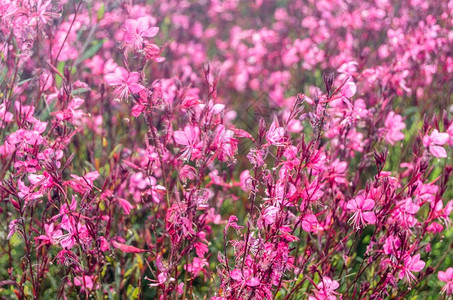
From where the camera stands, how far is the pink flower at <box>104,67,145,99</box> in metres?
1.62

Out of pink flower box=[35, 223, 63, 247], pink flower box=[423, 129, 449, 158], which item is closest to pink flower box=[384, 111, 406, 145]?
pink flower box=[423, 129, 449, 158]

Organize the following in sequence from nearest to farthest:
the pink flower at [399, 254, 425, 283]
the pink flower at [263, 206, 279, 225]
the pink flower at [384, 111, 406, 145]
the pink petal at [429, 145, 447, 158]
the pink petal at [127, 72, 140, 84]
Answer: the pink flower at [263, 206, 279, 225]
the pink petal at [127, 72, 140, 84]
the pink flower at [399, 254, 425, 283]
the pink petal at [429, 145, 447, 158]
the pink flower at [384, 111, 406, 145]

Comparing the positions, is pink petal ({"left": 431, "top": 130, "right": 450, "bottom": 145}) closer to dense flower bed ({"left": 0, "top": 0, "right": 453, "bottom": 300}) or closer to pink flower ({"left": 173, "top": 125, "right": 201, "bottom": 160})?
dense flower bed ({"left": 0, "top": 0, "right": 453, "bottom": 300})

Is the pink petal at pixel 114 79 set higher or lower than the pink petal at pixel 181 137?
higher

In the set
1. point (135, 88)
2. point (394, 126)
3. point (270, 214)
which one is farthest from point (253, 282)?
point (394, 126)

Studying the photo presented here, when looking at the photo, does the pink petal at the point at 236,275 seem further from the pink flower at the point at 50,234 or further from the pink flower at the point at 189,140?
the pink flower at the point at 50,234

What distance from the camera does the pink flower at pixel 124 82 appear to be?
162 centimetres

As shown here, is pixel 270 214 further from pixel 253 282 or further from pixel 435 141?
pixel 435 141

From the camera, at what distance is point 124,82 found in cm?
164

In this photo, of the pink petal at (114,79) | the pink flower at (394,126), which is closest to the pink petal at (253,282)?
the pink petal at (114,79)

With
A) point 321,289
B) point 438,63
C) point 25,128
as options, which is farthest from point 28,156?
point 438,63

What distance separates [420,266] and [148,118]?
1081 mm

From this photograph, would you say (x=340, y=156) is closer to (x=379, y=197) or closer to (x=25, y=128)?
(x=379, y=197)

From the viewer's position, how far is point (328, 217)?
214cm
